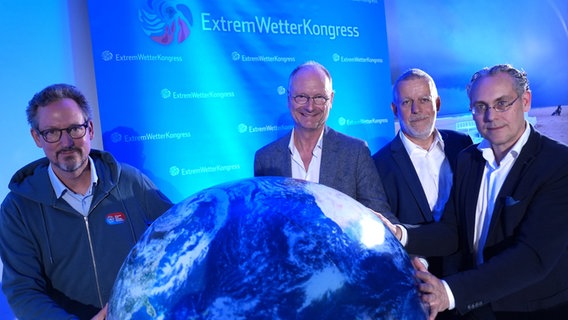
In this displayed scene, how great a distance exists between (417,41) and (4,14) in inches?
165

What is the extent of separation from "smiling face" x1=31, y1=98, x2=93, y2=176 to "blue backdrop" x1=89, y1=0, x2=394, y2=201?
1.24 m

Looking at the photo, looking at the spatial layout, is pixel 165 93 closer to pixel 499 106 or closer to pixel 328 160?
pixel 328 160

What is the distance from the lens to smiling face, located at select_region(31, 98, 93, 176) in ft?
5.90

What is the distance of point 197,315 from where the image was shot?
888 millimetres

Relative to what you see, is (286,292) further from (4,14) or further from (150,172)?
(4,14)

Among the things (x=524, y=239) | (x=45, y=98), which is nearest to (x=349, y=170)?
(x=524, y=239)

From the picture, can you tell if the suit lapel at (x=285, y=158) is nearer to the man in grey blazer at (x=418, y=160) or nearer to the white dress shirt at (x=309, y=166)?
the white dress shirt at (x=309, y=166)

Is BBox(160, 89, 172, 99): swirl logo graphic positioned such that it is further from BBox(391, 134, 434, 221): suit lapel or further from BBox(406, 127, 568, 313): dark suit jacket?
BBox(406, 127, 568, 313): dark suit jacket

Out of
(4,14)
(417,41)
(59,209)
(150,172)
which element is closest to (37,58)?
(4,14)

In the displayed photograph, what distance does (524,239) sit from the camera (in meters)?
1.56

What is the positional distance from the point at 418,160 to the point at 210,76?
1859 millimetres

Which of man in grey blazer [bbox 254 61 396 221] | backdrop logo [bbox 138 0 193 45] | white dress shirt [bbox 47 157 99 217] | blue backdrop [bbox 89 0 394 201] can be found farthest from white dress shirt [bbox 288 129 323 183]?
backdrop logo [bbox 138 0 193 45]

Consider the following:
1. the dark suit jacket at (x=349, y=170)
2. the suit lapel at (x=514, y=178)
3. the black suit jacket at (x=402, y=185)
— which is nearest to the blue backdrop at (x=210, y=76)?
the dark suit jacket at (x=349, y=170)

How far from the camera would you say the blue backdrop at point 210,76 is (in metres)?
3.10
